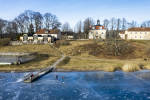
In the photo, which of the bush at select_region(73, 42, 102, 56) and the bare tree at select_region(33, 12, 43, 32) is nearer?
the bush at select_region(73, 42, 102, 56)

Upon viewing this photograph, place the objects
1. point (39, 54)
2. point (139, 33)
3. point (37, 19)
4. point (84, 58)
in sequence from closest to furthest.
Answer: point (84, 58) < point (39, 54) < point (139, 33) < point (37, 19)

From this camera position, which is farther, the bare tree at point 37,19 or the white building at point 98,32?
the bare tree at point 37,19

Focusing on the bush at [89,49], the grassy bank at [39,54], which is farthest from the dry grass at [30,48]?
the bush at [89,49]

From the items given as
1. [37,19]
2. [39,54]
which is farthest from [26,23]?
[39,54]

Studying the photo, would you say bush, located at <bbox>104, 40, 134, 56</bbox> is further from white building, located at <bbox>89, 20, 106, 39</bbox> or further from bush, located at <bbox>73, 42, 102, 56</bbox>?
white building, located at <bbox>89, 20, 106, 39</bbox>

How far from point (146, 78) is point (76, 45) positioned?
3993 centimetres

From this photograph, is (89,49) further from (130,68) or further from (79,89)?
(79,89)

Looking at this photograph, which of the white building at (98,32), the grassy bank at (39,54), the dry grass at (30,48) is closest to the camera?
the grassy bank at (39,54)

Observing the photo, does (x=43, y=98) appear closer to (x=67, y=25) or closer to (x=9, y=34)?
(x=9, y=34)

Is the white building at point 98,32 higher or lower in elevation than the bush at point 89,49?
higher

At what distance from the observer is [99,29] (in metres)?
88.8

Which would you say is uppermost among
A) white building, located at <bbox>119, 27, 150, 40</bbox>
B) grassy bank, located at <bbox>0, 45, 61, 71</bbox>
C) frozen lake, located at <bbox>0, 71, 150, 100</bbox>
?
white building, located at <bbox>119, 27, 150, 40</bbox>

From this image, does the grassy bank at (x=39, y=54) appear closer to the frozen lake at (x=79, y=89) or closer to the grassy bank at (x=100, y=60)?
the grassy bank at (x=100, y=60)

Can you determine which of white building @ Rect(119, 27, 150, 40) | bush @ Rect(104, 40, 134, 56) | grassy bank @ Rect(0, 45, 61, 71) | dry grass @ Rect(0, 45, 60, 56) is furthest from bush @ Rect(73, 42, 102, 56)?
white building @ Rect(119, 27, 150, 40)
